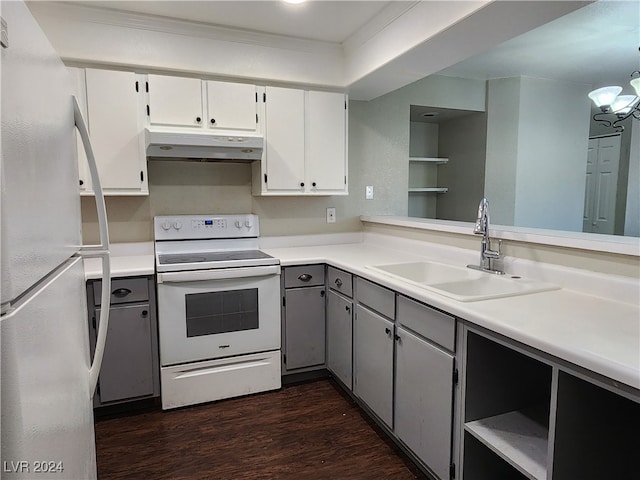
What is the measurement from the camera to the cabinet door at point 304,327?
2697 mm

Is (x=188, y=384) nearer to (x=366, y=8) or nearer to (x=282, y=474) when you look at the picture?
(x=282, y=474)

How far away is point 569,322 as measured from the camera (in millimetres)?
1312

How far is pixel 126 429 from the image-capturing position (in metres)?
2.27

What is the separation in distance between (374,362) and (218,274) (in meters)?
1.04

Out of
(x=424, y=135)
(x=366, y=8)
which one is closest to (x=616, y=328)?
(x=366, y=8)

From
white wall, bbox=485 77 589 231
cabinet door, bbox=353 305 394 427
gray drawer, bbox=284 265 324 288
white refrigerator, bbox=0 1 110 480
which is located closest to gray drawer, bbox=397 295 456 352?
cabinet door, bbox=353 305 394 427

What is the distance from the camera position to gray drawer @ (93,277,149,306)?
2.26 metres

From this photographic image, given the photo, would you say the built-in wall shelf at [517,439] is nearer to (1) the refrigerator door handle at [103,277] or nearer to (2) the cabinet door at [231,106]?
(1) the refrigerator door handle at [103,277]

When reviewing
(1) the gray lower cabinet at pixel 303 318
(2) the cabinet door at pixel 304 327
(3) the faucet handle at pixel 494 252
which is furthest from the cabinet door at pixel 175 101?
(3) the faucet handle at pixel 494 252

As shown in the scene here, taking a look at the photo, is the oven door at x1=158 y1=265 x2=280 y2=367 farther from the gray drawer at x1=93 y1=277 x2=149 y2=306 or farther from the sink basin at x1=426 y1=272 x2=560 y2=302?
the sink basin at x1=426 y1=272 x2=560 y2=302

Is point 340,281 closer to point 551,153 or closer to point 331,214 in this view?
point 331,214

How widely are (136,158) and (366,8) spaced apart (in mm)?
1680

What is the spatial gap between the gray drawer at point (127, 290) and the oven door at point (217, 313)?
3.5 inches

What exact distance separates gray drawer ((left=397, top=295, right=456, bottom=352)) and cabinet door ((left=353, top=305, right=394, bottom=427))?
0.15 meters
